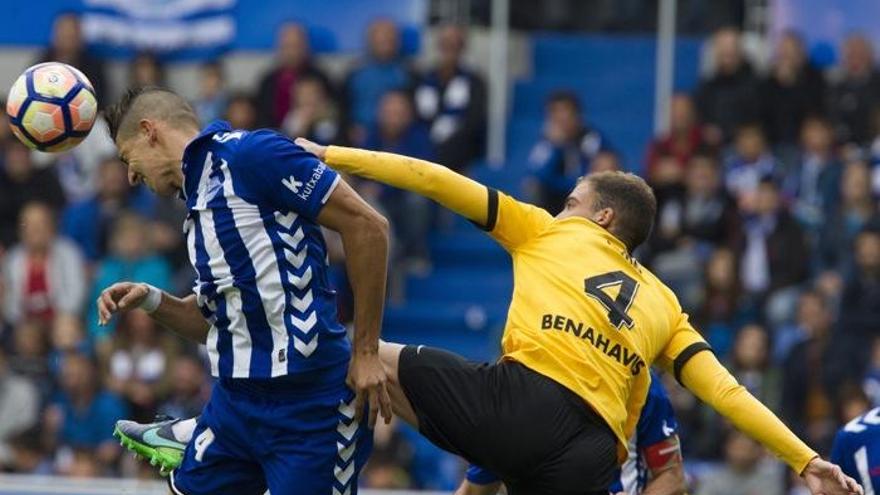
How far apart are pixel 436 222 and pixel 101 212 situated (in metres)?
2.61

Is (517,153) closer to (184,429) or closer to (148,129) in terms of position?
(184,429)

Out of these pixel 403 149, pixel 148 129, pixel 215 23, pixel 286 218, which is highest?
pixel 148 129

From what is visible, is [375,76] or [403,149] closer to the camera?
[403,149]

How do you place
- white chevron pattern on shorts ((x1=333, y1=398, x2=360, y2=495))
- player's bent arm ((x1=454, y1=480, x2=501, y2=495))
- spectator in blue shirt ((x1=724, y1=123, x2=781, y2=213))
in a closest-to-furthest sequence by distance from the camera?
white chevron pattern on shorts ((x1=333, y1=398, x2=360, y2=495)), player's bent arm ((x1=454, y1=480, x2=501, y2=495)), spectator in blue shirt ((x1=724, y1=123, x2=781, y2=213))

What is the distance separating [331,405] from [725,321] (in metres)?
7.28

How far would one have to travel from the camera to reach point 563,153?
15477 mm

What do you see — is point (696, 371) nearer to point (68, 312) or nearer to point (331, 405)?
point (331, 405)

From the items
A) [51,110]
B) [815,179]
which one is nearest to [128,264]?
[815,179]

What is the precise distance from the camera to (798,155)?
15.2 meters

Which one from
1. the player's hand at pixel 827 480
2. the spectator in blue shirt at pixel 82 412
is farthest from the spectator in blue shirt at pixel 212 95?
the player's hand at pixel 827 480

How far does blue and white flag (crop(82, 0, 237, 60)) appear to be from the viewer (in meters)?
17.2

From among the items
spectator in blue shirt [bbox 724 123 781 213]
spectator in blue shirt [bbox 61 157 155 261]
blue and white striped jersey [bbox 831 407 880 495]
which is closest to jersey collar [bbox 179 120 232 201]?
blue and white striped jersey [bbox 831 407 880 495]

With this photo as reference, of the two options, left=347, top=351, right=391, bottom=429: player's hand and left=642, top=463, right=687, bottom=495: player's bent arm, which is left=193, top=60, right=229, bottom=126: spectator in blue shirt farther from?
left=347, top=351, right=391, bottom=429: player's hand

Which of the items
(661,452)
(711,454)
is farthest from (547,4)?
(661,452)
